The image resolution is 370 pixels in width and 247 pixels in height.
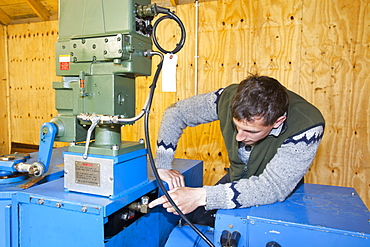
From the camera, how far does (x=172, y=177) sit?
3.79 ft

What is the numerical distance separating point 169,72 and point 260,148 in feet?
1.69

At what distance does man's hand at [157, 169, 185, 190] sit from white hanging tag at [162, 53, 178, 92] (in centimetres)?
40

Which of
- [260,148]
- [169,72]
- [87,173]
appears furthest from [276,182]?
[87,173]

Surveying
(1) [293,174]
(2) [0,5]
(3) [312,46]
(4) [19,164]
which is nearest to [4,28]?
(2) [0,5]

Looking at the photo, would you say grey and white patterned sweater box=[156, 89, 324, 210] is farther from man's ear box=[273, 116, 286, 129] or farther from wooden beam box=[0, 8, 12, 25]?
wooden beam box=[0, 8, 12, 25]

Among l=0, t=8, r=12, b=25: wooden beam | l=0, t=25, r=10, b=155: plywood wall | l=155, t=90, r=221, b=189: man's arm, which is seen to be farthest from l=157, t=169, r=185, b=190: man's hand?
l=0, t=8, r=12, b=25: wooden beam

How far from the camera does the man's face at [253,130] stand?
3.42 feet

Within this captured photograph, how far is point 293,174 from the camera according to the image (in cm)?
99

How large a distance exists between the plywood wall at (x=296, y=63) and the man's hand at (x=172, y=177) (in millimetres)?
1466

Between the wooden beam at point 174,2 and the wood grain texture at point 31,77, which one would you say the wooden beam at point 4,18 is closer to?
the wood grain texture at point 31,77

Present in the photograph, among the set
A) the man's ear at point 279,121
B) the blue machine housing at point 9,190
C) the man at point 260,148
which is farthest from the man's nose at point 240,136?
the blue machine housing at point 9,190

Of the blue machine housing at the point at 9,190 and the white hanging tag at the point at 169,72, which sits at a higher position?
the white hanging tag at the point at 169,72

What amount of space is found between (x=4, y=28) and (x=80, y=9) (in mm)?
3264

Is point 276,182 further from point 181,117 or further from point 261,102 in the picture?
point 181,117
